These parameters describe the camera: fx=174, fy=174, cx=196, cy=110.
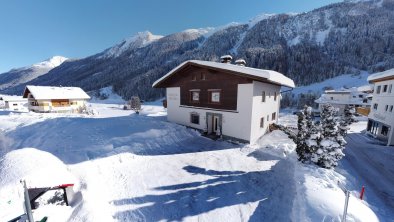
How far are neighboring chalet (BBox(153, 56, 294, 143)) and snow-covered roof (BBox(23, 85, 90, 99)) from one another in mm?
32824

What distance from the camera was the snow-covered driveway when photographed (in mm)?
9014

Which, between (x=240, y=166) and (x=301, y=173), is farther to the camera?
(x=240, y=166)

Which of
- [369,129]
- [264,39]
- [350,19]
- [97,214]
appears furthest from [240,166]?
[350,19]

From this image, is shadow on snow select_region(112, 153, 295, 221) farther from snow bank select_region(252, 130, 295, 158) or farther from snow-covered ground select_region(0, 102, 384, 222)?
snow bank select_region(252, 130, 295, 158)

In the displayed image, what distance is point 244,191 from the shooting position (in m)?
9.06

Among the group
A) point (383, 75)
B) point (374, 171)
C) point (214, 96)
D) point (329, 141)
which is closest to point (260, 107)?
point (214, 96)

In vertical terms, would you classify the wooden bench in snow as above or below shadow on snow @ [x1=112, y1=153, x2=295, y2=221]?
above

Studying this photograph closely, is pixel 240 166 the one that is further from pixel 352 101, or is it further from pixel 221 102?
pixel 352 101

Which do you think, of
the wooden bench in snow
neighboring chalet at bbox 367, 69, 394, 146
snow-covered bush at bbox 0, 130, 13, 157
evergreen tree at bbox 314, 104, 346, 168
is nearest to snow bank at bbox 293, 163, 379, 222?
evergreen tree at bbox 314, 104, 346, 168

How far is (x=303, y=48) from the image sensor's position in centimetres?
12125

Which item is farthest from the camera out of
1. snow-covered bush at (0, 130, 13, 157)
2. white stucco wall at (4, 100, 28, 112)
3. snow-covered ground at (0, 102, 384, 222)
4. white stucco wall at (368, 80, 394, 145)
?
white stucco wall at (4, 100, 28, 112)

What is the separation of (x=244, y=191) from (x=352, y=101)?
59061 millimetres

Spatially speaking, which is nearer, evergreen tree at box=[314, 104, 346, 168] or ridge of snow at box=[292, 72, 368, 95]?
evergreen tree at box=[314, 104, 346, 168]

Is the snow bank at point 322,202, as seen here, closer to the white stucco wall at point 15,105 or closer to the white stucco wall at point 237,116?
the white stucco wall at point 237,116
